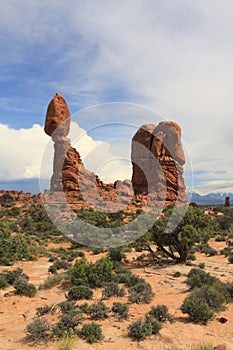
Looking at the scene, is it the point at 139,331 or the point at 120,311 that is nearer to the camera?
the point at 139,331

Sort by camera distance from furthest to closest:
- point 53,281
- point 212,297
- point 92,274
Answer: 1. point 53,281
2. point 92,274
3. point 212,297

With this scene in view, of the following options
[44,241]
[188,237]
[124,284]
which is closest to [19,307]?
[124,284]

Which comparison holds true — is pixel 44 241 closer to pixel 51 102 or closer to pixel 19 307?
pixel 19 307

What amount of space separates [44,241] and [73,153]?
96.5 feet

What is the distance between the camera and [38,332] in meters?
7.95

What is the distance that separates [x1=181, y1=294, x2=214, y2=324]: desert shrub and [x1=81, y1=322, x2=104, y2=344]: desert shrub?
3.19 meters

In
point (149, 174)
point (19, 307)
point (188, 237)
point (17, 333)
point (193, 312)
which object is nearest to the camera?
point (17, 333)

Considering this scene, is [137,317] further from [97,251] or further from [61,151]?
[61,151]

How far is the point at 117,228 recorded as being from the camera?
35.8m

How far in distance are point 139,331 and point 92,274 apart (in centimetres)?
580

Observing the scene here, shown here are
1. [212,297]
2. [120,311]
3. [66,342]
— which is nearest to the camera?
[66,342]

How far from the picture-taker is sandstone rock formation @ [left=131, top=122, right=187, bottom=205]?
55875mm

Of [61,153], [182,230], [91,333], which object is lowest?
[91,333]

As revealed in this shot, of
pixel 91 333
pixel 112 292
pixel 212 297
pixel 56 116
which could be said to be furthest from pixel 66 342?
pixel 56 116
